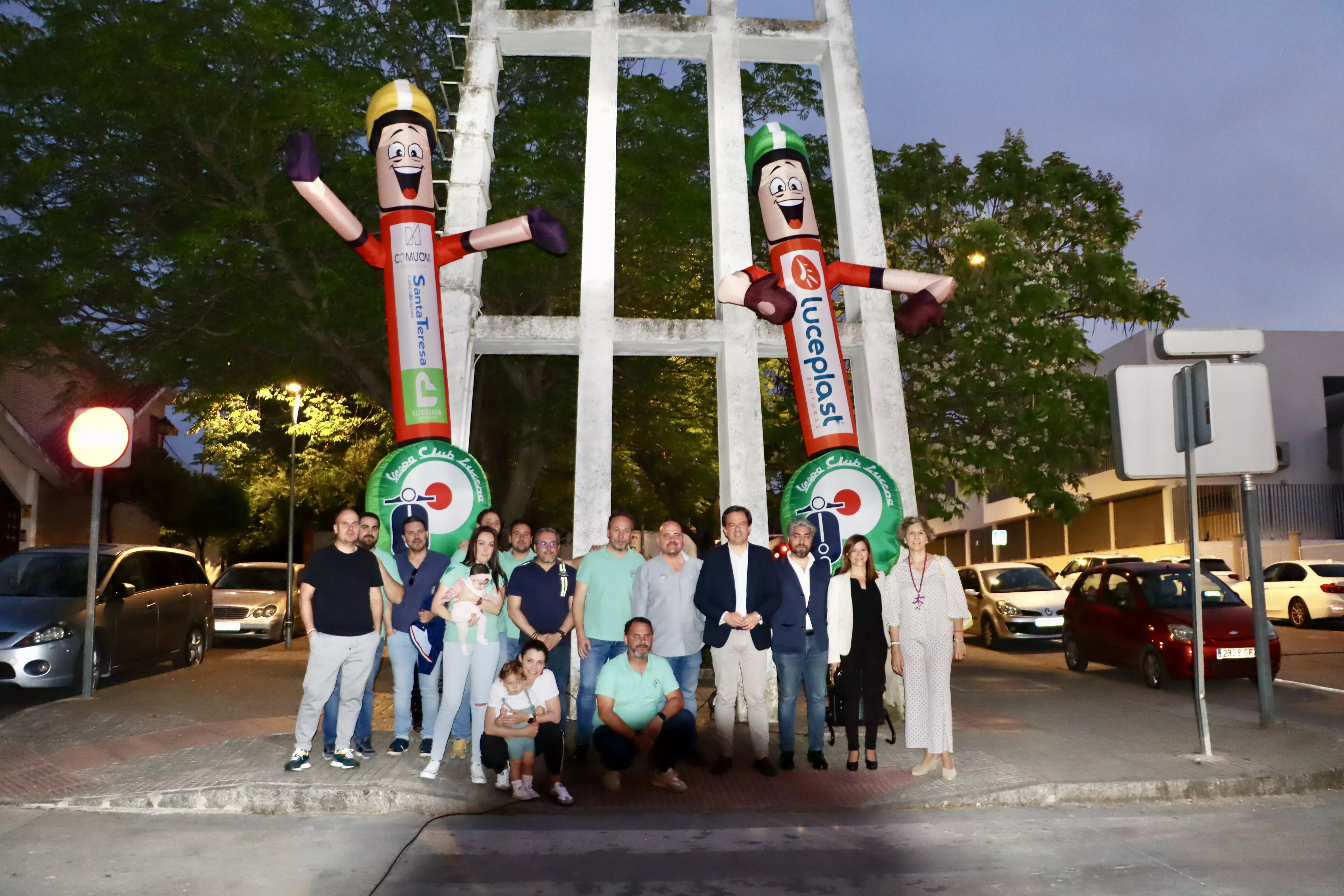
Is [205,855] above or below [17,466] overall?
below

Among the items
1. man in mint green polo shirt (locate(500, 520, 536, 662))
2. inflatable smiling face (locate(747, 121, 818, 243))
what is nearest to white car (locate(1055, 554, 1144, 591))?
inflatable smiling face (locate(747, 121, 818, 243))

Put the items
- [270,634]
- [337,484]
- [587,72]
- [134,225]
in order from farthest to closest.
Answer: [337,484], [270,634], [587,72], [134,225]

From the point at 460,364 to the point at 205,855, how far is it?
575cm

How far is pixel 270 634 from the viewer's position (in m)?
21.9

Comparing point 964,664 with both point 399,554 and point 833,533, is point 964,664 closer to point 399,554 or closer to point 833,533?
point 833,533

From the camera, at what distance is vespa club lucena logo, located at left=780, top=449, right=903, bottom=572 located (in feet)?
35.0

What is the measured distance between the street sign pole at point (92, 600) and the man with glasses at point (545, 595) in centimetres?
573

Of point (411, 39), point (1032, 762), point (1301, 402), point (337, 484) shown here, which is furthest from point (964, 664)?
point (1301, 402)

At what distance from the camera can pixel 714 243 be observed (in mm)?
12133

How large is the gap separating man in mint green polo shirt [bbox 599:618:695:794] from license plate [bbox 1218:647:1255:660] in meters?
8.18

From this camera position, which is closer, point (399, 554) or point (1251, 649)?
point (399, 554)

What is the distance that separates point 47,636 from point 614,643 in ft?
23.1

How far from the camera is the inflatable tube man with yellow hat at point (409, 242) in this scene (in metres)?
10.5

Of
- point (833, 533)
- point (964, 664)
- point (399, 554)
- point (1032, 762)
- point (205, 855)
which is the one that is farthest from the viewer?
point (964, 664)
